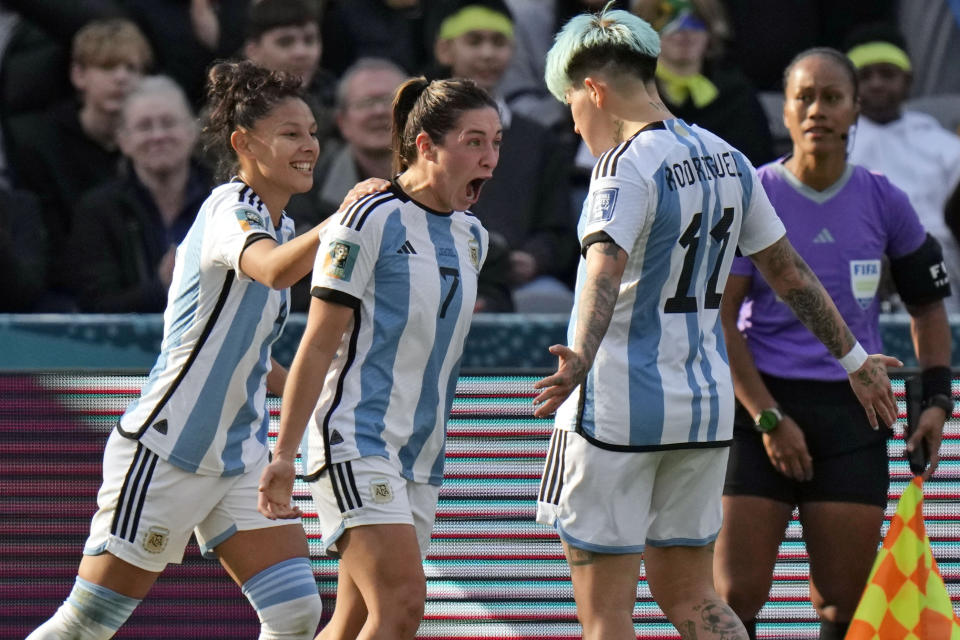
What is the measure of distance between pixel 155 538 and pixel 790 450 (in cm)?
202

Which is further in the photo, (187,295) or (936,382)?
(936,382)

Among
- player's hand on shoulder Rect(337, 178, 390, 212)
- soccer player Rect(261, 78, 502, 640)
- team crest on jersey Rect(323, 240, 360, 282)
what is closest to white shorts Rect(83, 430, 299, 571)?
soccer player Rect(261, 78, 502, 640)

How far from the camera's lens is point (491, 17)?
8.45 meters

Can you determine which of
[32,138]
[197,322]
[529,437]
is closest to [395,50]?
[32,138]

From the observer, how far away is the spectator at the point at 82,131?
27.3ft

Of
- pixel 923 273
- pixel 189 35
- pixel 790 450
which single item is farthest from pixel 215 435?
pixel 189 35

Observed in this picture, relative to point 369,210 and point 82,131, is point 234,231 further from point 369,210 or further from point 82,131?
point 82,131

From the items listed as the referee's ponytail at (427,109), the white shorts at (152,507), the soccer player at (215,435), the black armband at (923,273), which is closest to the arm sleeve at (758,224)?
the referee's ponytail at (427,109)

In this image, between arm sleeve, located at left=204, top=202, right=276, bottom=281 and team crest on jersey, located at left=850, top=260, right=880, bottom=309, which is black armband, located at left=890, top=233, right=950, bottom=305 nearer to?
team crest on jersey, located at left=850, top=260, right=880, bottom=309

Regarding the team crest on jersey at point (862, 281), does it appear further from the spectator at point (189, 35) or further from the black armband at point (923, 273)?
the spectator at point (189, 35)

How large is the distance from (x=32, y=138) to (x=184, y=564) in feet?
10.8

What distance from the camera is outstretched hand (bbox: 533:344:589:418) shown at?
157 inches

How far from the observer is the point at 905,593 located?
521 centimetres

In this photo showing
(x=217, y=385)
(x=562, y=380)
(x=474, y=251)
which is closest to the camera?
(x=562, y=380)
